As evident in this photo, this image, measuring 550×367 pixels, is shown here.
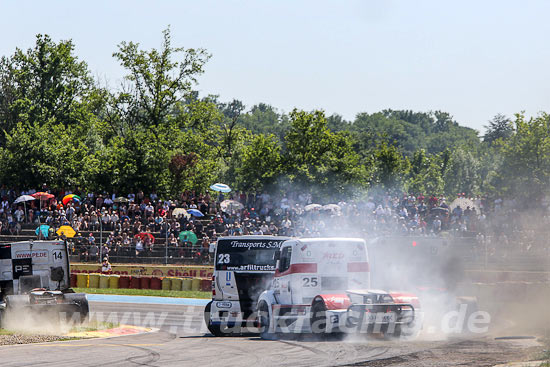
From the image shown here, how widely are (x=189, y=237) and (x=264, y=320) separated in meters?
19.6

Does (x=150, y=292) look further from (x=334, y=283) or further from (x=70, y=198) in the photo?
(x=334, y=283)

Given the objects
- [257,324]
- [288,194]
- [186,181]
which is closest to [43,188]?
[186,181]

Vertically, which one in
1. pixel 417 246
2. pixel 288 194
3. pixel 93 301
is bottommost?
pixel 93 301

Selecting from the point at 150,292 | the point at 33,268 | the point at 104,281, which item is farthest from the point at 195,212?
the point at 33,268

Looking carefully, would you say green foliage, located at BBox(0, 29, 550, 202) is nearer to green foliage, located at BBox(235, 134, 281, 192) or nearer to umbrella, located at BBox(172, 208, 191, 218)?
green foliage, located at BBox(235, 134, 281, 192)

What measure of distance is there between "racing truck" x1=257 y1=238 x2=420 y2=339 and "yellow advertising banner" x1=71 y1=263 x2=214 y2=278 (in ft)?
57.6

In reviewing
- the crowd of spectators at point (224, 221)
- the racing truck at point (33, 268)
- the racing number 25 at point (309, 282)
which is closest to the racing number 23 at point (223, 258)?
the racing number 25 at point (309, 282)

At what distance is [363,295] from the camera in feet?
Answer: 56.1

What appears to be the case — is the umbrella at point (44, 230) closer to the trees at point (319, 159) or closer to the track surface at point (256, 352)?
the trees at point (319, 159)

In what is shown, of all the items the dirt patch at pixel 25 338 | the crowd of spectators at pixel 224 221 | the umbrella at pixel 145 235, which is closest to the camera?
the dirt patch at pixel 25 338

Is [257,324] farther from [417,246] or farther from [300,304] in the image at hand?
[417,246]

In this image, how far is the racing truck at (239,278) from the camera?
20.7m

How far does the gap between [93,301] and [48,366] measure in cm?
2029

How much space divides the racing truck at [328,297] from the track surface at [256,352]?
0.48 meters
